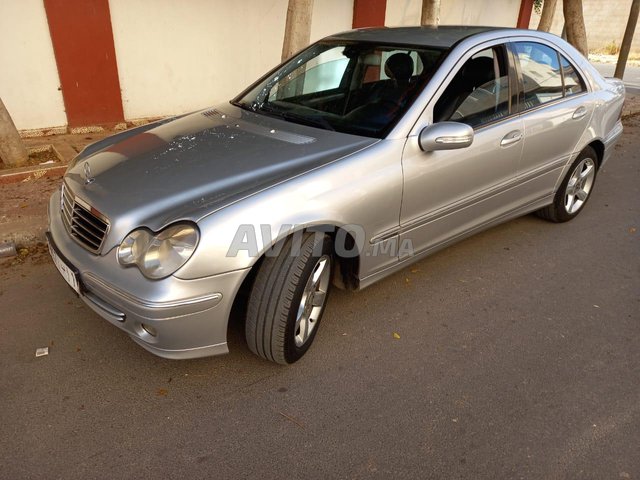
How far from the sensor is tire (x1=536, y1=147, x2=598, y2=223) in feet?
14.0

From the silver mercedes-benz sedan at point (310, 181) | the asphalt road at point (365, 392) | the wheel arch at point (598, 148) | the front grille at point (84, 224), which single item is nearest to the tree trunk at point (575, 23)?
the wheel arch at point (598, 148)

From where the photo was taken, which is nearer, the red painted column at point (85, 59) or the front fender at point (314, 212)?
the front fender at point (314, 212)

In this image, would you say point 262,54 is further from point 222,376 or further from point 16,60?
point 222,376

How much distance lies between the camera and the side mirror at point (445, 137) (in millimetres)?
2721

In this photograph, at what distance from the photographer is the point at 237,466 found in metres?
2.10

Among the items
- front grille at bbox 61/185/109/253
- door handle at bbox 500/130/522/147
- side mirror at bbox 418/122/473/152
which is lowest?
front grille at bbox 61/185/109/253

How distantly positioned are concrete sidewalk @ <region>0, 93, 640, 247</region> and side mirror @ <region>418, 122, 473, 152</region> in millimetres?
3044

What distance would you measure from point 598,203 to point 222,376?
4263 mm

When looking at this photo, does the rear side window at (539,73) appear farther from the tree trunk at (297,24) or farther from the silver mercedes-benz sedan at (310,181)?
the tree trunk at (297,24)

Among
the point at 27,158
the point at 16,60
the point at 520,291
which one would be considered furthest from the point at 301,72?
the point at 16,60

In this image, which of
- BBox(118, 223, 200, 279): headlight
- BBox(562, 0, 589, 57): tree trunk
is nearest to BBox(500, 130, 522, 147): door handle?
BBox(118, 223, 200, 279): headlight

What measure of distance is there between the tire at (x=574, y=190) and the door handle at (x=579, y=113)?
0.37m

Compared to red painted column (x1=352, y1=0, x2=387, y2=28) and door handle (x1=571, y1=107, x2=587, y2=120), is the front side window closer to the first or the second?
door handle (x1=571, y1=107, x2=587, y2=120)

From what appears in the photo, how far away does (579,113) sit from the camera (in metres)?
3.96
